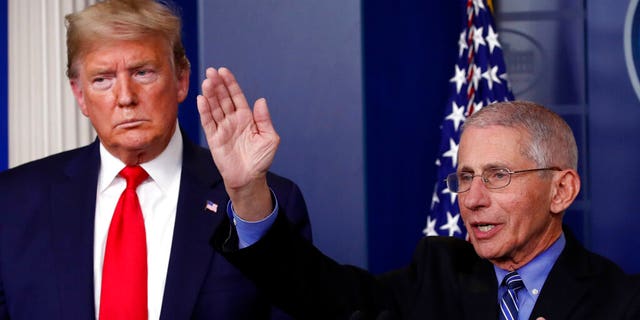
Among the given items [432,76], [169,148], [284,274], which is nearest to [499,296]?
[284,274]

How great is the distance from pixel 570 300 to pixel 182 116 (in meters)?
2.41

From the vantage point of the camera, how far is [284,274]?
231cm

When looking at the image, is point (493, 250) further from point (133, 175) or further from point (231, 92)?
point (133, 175)

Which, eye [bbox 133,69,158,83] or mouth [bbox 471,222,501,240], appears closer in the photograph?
mouth [bbox 471,222,501,240]

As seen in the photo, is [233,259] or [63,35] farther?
[63,35]

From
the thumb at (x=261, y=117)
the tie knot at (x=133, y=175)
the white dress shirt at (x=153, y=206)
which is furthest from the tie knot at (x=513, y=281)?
the tie knot at (x=133, y=175)

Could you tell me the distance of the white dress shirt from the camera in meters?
2.55

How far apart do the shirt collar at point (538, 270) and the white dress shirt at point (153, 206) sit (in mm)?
838

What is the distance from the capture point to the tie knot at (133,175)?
260cm

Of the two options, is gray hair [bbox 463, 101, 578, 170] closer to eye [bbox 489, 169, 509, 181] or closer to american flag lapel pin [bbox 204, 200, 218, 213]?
eye [bbox 489, 169, 509, 181]

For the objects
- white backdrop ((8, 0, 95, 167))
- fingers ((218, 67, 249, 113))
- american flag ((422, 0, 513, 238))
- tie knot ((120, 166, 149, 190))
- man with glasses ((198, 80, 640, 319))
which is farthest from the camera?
american flag ((422, 0, 513, 238))

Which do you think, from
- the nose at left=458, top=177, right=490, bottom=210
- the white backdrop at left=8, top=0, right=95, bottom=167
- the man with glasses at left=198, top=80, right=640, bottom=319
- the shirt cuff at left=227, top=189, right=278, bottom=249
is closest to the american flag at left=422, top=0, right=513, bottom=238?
the white backdrop at left=8, top=0, right=95, bottom=167

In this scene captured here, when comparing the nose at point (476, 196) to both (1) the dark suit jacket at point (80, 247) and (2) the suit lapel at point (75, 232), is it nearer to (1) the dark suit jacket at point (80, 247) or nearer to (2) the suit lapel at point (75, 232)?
(1) the dark suit jacket at point (80, 247)

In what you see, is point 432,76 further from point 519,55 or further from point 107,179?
point 107,179
